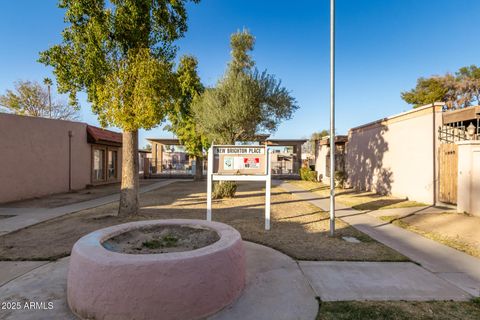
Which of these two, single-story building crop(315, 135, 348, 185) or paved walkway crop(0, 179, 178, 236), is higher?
single-story building crop(315, 135, 348, 185)

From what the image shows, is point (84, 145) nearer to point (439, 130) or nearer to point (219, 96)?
point (219, 96)

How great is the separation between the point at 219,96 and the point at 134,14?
5.18 meters

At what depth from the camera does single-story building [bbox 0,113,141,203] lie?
11469 millimetres

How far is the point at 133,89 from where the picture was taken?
751 centimetres

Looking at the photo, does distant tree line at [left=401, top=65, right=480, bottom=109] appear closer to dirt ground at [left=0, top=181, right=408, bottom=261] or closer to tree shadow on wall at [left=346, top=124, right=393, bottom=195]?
tree shadow on wall at [left=346, top=124, right=393, bottom=195]

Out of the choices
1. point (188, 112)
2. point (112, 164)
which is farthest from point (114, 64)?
point (112, 164)

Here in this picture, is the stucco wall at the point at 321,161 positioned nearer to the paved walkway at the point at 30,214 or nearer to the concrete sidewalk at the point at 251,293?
the paved walkway at the point at 30,214

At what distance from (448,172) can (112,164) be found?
20.7 m

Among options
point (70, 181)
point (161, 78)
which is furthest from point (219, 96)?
point (70, 181)

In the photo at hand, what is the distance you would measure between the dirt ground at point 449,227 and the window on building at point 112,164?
18561mm

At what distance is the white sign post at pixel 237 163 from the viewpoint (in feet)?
24.5

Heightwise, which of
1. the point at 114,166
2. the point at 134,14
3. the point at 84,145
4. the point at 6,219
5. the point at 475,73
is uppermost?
the point at 475,73

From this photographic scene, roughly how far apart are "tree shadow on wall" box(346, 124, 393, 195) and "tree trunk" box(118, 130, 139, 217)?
1207cm

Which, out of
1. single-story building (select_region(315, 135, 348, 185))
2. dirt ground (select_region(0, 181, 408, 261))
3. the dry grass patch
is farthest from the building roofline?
the dry grass patch
